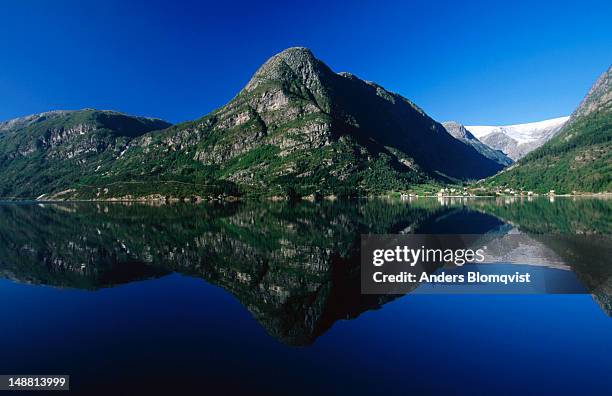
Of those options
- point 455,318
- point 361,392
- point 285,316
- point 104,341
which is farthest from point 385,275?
point 104,341

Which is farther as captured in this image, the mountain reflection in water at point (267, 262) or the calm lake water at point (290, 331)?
the mountain reflection in water at point (267, 262)

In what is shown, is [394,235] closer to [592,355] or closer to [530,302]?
[530,302]

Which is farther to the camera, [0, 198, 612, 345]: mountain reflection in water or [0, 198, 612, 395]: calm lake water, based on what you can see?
[0, 198, 612, 345]: mountain reflection in water

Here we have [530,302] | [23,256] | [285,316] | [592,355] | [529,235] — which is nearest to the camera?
[592,355]

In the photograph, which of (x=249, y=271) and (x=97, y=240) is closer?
(x=249, y=271)

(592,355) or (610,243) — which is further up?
(610,243)

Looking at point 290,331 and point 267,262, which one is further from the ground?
point 267,262

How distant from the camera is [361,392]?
13930mm

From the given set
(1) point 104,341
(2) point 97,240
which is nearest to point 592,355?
(1) point 104,341

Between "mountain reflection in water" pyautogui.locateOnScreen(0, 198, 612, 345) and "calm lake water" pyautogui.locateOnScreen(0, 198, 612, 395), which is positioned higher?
"mountain reflection in water" pyautogui.locateOnScreen(0, 198, 612, 345)

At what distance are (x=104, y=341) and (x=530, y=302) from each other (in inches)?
1074

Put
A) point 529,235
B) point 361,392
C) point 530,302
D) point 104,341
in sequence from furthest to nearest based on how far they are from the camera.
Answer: point 529,235
point 530,302
point 104,341
point 361,392

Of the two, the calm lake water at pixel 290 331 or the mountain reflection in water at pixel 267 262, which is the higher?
the mountain reflection in water at pixel 267 262

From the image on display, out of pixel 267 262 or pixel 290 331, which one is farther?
pixel 267 262
